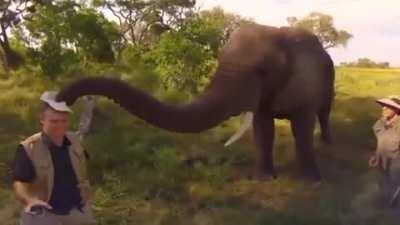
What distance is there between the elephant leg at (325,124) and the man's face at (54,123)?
6.71m

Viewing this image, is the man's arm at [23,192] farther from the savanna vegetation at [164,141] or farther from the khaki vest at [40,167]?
the savanna vegetation at [164,141]

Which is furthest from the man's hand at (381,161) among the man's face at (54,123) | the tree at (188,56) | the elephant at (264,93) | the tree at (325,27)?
the tree at (325,27)

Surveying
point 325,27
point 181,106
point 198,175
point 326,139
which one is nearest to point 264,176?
point 198,175

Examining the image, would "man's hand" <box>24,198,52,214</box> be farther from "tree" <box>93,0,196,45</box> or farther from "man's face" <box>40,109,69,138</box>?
"tree" <box>93,0,196,45</box>

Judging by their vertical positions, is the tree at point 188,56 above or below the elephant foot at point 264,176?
above

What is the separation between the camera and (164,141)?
12.5 m

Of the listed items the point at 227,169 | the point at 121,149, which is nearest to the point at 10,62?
the point at 121,149

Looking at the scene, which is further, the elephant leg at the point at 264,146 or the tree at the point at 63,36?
the tree at the point at 63,36

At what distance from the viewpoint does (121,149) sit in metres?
11.7

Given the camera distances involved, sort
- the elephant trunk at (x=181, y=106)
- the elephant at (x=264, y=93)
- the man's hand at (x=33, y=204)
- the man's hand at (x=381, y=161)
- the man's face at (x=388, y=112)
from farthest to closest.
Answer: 1. the man's hand at (x=381, y=161)
2. the man's face at (x=388, y=112)
3. the elephant at (x=264, y=93)
4. the elephant trunk at (x=181, y=106)
5. the man's hand at (x=33, y=204)

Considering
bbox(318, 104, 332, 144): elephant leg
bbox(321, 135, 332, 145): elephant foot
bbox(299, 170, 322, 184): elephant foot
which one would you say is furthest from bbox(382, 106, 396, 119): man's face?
bbox(321, 135, 332, 145): elephant foot

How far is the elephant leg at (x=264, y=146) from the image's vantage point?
10445mm

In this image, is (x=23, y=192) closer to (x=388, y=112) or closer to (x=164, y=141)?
(x=388, y=112)

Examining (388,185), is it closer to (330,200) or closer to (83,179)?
(330,200)
